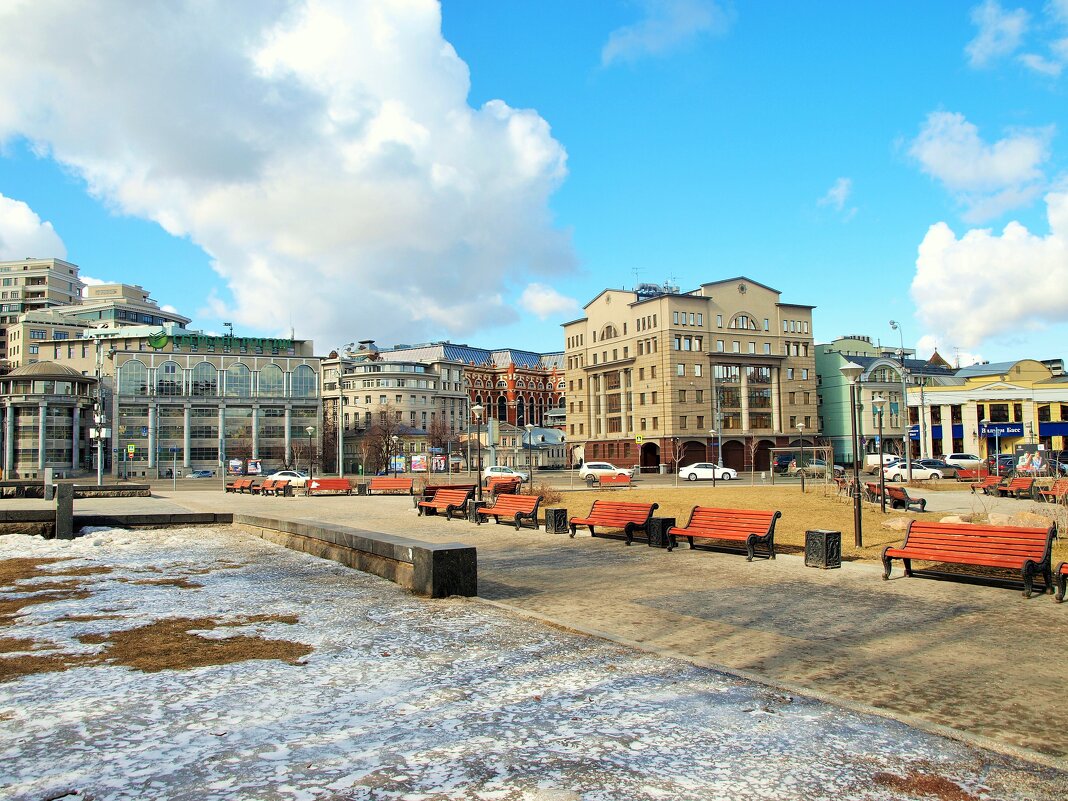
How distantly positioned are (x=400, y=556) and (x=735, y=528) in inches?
242

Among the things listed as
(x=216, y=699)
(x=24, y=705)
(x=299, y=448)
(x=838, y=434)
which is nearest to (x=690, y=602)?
(x=216, y=699)

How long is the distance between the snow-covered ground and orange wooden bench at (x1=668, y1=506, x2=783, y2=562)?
647 centimetres

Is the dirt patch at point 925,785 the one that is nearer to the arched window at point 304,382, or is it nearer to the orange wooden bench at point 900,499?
the orange wooden bench at point 900,499

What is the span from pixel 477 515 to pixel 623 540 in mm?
5154

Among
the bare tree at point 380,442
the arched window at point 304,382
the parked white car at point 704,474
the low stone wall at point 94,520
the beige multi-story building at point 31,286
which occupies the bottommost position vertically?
the parked white car at point 704,474

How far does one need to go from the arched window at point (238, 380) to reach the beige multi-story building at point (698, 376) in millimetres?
39806

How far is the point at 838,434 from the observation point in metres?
85.0

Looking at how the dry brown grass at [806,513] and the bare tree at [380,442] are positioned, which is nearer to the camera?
the dry brown grass at [806,513]

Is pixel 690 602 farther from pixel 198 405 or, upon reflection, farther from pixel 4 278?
pixel 4 278

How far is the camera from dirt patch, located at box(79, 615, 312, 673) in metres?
6.59

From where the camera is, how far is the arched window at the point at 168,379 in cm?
8912

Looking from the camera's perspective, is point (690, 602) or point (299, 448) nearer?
point (690, 602)

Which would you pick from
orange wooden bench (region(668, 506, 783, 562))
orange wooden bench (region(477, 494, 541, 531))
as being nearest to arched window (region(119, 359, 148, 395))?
orange wooden bench (region(477, 494, 541, 531))

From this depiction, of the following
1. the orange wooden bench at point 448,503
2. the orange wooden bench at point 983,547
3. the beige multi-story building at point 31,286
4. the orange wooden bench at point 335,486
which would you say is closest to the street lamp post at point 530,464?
the orange wooden bench at point 335,486
